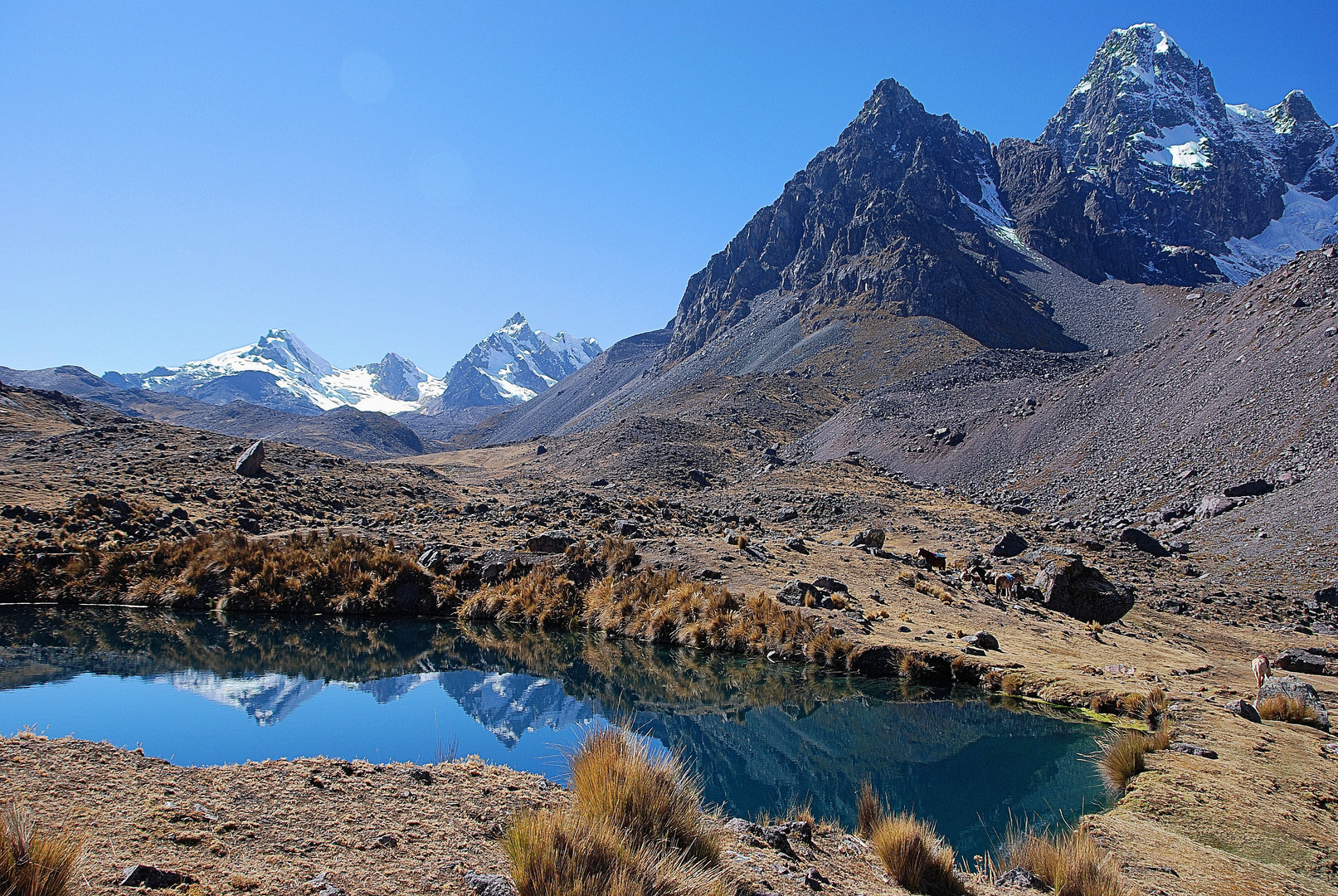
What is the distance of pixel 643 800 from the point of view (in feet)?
17.3

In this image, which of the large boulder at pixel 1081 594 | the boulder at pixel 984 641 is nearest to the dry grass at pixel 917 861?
the boulder at pixel 984 641

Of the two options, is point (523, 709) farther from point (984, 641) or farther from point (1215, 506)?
point (1215, 506)

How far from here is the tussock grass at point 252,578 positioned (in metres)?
19.2

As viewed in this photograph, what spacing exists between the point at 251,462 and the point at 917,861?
35949mm

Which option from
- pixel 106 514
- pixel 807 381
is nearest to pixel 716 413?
pixel 807 381

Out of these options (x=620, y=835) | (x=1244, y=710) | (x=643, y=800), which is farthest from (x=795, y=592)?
(x=620, y=835)

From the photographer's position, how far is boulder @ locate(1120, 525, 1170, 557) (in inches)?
958

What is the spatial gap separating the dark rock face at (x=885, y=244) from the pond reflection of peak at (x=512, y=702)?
314ft

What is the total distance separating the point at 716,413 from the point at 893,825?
73202mm

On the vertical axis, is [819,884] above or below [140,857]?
below

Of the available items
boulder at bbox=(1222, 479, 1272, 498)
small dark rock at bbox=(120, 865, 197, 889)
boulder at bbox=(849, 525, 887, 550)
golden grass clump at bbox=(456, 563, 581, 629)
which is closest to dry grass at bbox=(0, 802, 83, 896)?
small dark rock at bbox=(120, 865, 197, 889)

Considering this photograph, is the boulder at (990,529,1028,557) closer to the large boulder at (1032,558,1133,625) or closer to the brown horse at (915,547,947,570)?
the brown horse at (915,547,947,570)

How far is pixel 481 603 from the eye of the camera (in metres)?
19.9

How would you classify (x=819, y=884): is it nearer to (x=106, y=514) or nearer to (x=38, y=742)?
(x=38, y=742)
